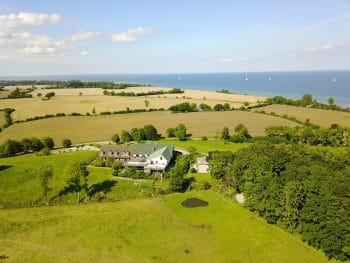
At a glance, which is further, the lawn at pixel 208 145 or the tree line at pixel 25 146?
the lawn at pixel 208 145

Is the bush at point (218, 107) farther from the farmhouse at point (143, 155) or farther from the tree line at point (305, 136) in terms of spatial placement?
the farmhouse at point (143, 155)

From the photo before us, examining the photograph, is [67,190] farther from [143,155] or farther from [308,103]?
[308,103]

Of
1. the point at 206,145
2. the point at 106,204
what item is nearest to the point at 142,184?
the point at 106,204

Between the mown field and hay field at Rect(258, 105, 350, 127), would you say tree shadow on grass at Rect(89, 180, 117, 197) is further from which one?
hay field at Rect(258, 105, 350, 127)

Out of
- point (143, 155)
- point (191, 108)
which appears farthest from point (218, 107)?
point (143, 155)

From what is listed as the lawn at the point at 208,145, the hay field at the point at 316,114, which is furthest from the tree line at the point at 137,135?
the hay field at the point at 316,114

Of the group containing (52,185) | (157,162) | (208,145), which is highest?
(208,145)

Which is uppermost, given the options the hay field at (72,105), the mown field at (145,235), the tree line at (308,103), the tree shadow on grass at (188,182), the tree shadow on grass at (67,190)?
the tree line at (308,103)
